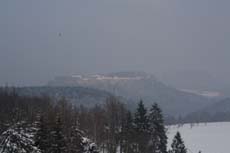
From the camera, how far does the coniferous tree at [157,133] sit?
55.1m

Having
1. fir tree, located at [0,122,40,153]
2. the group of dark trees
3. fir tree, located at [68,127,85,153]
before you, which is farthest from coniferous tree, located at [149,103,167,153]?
fir tree, located at [0,122,40,153]

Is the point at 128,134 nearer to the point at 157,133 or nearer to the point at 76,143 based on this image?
the point at 157,133

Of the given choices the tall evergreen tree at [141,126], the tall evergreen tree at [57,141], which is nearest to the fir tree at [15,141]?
the tall evergreen tree at [57,141]

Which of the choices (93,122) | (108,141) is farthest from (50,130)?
(93,122)

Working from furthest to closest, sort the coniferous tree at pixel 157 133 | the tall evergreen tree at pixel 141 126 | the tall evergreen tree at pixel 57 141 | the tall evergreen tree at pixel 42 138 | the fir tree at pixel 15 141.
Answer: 1. the coniferous tree at pixel 157 133
2. the tall evergreen tree at pixel 141 126
3. the tall evergreen tree at pixel 42 138
4. the tall evergreen tree at pixel 57 141
5. the fir tree at pixel 15 141

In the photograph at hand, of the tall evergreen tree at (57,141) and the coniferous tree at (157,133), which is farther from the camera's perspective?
the coniferous tree at (157,133)

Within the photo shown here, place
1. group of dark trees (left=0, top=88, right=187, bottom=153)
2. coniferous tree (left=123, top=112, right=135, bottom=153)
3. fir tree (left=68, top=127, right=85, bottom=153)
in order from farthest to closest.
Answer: coniferous tree (left=123, top=112, right=135, bottom=153) < fir tree (left=68, top=127, right=85, bottom=153) < group of dark trees (left=0, top=88, right=187, bottom=153)

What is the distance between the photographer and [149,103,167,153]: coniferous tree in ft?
181

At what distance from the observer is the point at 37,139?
29.7 meters

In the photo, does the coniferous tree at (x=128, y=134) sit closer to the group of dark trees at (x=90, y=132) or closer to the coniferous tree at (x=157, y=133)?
the group of dark trees at (x=90, y=132)

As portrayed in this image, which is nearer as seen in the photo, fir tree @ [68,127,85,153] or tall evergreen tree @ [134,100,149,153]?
fir tree @ [68,127,85,153]

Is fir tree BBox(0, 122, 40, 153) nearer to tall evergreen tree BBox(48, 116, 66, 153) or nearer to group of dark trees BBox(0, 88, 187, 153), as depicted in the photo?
group of dark trees BBox(0, 88, 187, 153)

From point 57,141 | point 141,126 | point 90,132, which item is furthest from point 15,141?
point 90,132

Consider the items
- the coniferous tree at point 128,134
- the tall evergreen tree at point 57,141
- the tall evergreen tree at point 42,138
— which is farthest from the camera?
the coniferous tree at point 128,134
